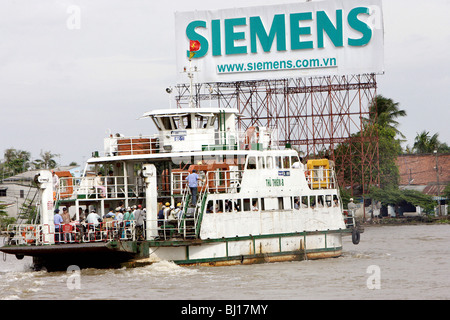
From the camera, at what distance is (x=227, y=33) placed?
194ft

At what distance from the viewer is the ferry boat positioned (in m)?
26.5

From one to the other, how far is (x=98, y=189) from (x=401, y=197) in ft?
134

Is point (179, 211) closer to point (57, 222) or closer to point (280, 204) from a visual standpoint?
point (57, 222)

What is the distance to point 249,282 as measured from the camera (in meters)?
24.2

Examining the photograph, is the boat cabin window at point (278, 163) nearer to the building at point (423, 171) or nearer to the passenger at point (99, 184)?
the passenger at point (99, 184)

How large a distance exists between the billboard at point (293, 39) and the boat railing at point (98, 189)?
96.7ft

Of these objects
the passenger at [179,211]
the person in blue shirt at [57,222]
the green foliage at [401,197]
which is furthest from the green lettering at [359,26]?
the person in blue shirt at [57,222]

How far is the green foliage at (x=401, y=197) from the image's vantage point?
64.6 metres

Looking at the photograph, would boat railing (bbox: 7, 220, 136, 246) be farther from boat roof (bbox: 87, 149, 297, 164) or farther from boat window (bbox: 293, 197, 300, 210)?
boat window (bbox: 293, 197, 300, 210)

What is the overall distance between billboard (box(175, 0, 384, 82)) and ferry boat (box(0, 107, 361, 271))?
26.0 meters

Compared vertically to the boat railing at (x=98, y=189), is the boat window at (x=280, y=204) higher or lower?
lower
